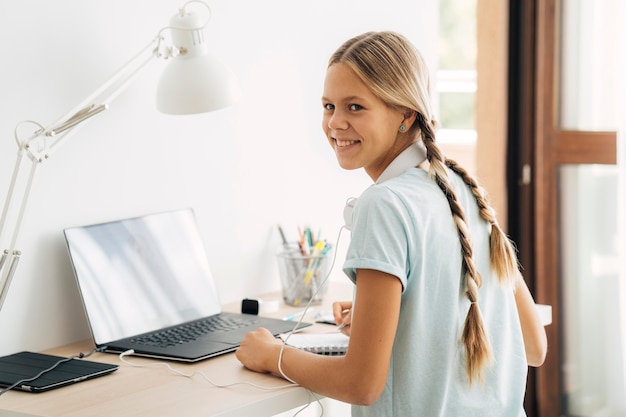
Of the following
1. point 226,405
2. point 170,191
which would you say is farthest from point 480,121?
point 226,405

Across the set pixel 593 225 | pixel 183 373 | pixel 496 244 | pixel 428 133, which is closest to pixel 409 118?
pixel 428 133

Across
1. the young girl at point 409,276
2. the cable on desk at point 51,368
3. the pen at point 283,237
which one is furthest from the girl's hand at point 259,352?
the pen at point 283,237

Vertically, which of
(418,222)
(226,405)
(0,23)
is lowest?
(226,405)

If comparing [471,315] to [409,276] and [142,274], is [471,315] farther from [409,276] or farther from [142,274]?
[142,274]

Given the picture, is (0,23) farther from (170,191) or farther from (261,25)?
(261,25)

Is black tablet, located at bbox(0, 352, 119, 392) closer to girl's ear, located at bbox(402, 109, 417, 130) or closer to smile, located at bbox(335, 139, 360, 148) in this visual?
smile, located at bbox(335, 139, 360, 148)

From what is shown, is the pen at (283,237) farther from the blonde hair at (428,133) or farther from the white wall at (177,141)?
the blonde hair at (428,133)

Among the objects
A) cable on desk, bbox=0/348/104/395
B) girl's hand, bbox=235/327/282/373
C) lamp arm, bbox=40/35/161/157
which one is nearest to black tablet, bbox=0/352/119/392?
cable on desk, bbox=0/348/104/395

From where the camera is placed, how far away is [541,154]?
10.7 feet

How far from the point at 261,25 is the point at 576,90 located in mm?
1432

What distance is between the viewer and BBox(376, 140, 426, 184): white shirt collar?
4.93ft

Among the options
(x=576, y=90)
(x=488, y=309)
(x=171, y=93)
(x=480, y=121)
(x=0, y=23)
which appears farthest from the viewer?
(x=480, y=121)

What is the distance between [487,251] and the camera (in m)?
1.50

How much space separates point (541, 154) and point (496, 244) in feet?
6.08
